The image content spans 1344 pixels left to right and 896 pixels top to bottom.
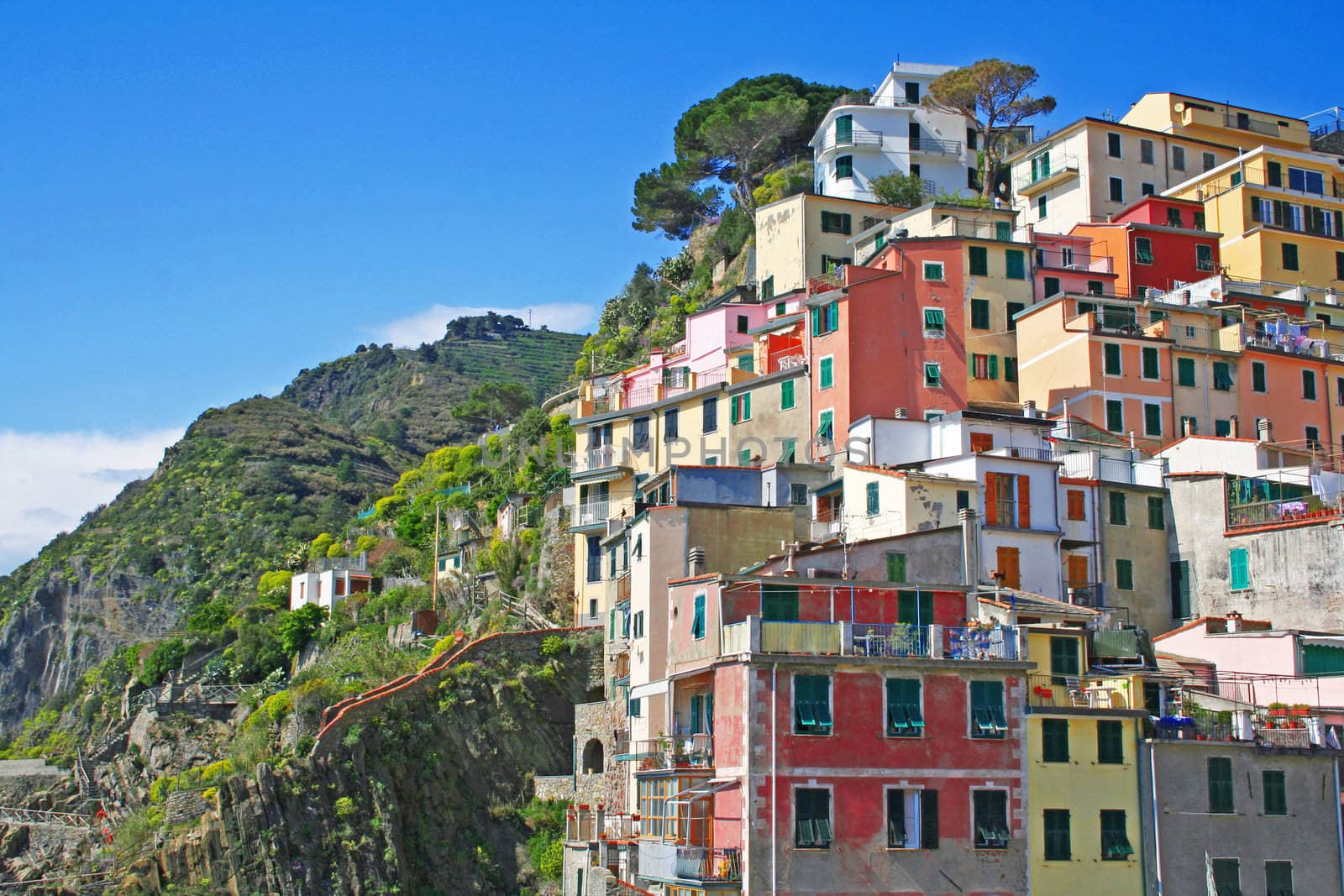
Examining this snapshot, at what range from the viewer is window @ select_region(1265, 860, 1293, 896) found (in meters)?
33.5

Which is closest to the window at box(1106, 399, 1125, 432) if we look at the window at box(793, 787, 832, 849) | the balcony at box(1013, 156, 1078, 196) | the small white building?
the balcony at box(1013, 156, 1078, 196)

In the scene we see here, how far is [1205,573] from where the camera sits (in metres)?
45.4

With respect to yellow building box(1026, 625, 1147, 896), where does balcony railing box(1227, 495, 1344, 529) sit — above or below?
above

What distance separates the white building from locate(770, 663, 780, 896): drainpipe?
4596 cm

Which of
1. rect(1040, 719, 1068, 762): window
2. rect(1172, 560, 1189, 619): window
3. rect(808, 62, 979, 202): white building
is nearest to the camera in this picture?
rect(1040, 719, 1068, 762): window

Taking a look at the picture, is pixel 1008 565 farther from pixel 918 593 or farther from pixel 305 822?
pixel 305 822

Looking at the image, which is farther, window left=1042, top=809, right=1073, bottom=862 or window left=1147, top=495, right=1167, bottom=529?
window left=1147, top=495, right=1167, bottom=529

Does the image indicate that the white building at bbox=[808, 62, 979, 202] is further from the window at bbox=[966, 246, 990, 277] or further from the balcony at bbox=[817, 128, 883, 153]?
the window at bbox=[966, 246, 990, 277]

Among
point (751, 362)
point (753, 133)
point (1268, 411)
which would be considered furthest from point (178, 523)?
point (1268, 411)

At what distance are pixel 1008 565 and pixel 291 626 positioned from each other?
4452 cm

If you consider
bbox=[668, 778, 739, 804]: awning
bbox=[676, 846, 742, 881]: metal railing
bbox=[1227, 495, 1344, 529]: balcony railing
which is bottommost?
bbox=[676, 846, 742, 881]: metal railing

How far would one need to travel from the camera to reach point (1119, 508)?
46500 millimetres

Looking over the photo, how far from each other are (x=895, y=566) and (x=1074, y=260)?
93.1 ft

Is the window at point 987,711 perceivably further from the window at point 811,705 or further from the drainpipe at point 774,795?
the drainpipe at point 774,795
